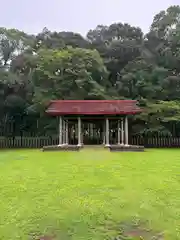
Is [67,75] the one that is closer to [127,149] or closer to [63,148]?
[63,148]

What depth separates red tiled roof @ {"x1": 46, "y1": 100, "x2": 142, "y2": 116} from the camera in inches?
769

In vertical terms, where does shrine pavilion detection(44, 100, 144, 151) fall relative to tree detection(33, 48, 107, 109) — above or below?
below

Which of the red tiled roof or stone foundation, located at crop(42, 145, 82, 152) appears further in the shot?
the red tiled roof

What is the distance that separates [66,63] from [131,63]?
17.8 ft

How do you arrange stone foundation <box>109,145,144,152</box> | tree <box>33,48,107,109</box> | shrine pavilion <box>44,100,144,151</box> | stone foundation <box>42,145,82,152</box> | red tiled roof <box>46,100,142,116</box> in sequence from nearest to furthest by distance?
stone foundation <box>109,145,144,152</box> < stone foundation <box>42,145,82,152</box> < shrine pavilion <box>44,100,144,151</box> < red tiled roof <box>46,100,142,116</box> < tree <box>33,48,107,109</box>

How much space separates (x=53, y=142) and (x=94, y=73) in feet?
18.5

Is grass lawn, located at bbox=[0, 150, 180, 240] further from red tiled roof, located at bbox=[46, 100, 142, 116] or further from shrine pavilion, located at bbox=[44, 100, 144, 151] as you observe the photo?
red tiled roof, located at bbox=[46, 100, 142, 116]

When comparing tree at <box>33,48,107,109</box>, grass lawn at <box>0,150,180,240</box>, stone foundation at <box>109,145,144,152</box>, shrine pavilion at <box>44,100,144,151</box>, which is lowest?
grass lawn at <box>0,150,180,240</box>

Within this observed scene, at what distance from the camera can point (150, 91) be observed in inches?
939

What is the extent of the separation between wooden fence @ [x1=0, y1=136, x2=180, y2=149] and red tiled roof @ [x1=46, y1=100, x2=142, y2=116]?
3498 mm

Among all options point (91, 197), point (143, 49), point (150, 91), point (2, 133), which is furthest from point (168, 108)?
point (91, 197)

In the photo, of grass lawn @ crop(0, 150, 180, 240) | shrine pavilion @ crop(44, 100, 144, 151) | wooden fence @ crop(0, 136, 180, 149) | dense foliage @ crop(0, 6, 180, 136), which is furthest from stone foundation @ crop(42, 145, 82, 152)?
grass lawn @ crop(0, 150, 180, 240)

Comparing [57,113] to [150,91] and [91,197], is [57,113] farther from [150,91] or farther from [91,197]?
[91,197]

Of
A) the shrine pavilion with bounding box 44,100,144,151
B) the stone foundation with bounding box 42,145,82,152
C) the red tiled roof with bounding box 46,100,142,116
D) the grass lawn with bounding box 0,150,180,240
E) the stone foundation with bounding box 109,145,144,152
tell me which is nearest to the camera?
the grass lawn with bounding box 0,150,180,240
